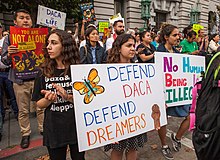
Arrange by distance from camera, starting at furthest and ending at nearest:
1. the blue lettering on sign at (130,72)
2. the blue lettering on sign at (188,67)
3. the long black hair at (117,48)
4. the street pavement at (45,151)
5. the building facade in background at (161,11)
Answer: the building facade in background at (161,11) < the street pavement at (45,151) < the blue lettering on sign at (188,67) < the long black hair at (117,48) < the blue lettering on sign at (130,72)

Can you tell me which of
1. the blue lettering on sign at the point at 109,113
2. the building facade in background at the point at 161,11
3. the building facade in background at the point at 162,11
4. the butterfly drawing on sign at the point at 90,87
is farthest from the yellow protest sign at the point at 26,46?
the building facade in background at the point at 162,11

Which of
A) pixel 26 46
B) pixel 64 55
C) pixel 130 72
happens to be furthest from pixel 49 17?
pixel 130 72

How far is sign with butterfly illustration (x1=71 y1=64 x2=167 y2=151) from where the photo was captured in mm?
1823

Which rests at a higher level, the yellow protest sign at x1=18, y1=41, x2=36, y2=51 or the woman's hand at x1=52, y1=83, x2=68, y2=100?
the yellow protest sign at x1=18, y1=41, x2=36, y2=51

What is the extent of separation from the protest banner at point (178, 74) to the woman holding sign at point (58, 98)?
115cm

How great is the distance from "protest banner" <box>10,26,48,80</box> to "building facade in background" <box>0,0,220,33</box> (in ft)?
25.5

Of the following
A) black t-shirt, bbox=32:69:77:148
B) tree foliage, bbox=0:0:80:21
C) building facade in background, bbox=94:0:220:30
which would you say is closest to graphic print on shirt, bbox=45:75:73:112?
black t-shirt, bbox=32:69:77:148

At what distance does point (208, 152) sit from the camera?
55.1 inches

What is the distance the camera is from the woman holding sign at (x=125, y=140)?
2.22 meters

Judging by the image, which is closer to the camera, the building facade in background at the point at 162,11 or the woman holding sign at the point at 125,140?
the woman holding sign at the point at 125,140

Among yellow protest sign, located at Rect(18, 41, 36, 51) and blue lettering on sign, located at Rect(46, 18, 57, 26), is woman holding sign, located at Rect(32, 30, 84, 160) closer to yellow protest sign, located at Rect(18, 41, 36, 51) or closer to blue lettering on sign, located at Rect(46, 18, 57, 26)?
yellow protest sign, located at Rect(18, 41, 36, 51)

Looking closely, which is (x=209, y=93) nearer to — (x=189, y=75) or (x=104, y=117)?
(x=104, y=117)

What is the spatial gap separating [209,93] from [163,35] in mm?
1943

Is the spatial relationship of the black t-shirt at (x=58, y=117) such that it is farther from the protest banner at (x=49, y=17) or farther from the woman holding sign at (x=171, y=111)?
the protest banner at (x=49, y=17)
